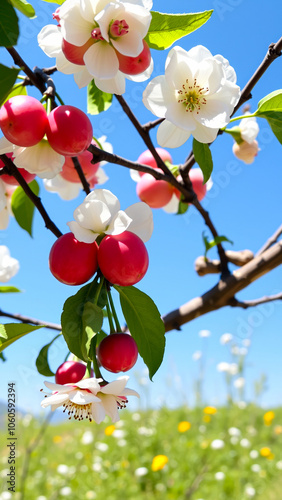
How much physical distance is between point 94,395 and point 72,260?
0.47ft

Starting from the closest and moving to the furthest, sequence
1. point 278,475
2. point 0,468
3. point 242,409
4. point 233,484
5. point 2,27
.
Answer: point 2,27, point 233,484, point 278,475, point 0,468, point 242,409

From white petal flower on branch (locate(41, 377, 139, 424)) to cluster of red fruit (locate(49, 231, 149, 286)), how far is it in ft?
0.34

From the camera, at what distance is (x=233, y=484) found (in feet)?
8.27

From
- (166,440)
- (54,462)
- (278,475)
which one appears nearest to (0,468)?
(54,462)

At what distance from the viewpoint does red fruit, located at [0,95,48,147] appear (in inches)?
18.6

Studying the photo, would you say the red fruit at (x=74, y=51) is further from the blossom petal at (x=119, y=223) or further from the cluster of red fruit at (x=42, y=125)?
the blossom petal at (x=119, y=223)

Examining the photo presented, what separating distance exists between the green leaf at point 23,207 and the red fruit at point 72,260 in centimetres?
36

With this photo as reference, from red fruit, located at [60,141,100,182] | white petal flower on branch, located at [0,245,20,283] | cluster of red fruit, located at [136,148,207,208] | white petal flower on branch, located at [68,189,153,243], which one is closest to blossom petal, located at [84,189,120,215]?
white petal flower on branch, located at [68,189,153,243]

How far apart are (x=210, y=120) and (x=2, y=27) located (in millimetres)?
252

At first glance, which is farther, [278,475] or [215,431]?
[215,431]

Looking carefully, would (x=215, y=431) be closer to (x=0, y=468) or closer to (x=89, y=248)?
(x=0, y=468)

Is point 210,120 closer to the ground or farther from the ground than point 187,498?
farther from the ground

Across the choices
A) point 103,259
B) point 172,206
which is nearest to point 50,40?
point 103,259

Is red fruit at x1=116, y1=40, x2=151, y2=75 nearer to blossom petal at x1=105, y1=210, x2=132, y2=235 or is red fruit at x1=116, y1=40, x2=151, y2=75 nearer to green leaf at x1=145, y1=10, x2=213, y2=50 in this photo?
green leaf at x1=145, y1=10, x2=213, y2=50
